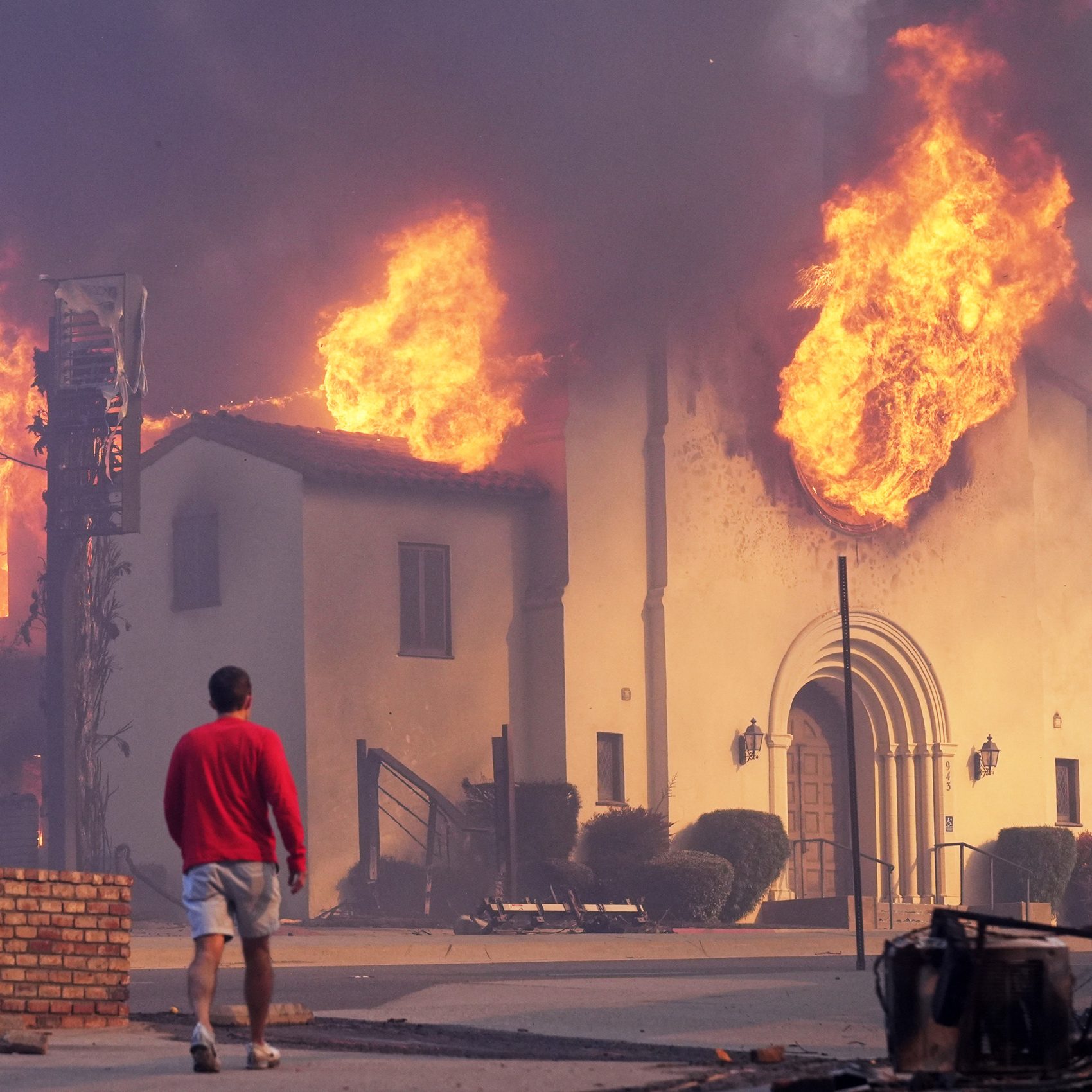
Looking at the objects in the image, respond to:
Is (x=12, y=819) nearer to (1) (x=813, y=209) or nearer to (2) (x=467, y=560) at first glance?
(2) (x=467, y=560)

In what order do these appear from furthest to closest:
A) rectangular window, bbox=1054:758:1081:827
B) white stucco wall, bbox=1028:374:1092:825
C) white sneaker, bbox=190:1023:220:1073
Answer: white stucco wall, bbox=1028:374:1092:825 < rectangular window, bbox=1054:758:1081:827 < white sneaker, bbox=190:1023:220:1073

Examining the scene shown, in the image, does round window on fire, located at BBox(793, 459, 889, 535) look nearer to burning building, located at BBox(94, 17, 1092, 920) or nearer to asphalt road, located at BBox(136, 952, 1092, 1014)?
burning building, located at BBox(94, 17, 1092, 920)

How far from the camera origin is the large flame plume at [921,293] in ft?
100

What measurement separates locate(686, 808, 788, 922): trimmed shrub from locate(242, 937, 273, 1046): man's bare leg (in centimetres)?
1998

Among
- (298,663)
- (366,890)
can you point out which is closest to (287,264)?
(298,663)

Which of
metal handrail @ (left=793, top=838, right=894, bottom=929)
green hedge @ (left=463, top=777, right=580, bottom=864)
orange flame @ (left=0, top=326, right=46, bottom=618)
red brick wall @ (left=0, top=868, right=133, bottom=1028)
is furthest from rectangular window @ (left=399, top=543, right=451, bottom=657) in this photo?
red brick wall @ (left=0, top=868, right=133, bottom=1028)

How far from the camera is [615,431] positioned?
2836 cm

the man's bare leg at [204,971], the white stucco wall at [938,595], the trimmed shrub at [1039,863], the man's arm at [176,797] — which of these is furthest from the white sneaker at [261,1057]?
the trimmed shrub at [1039,863]

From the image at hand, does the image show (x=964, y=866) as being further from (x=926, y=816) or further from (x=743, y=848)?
(x=743, y=848)

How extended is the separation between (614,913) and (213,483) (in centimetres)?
783

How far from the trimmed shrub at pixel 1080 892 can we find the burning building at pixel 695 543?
1.05 meters

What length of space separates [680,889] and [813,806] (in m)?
5.39

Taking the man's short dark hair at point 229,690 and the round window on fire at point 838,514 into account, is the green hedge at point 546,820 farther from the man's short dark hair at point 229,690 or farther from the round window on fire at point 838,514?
the man's short dark hair at point 229,690

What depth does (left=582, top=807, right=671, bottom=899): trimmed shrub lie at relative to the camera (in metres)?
26.7
